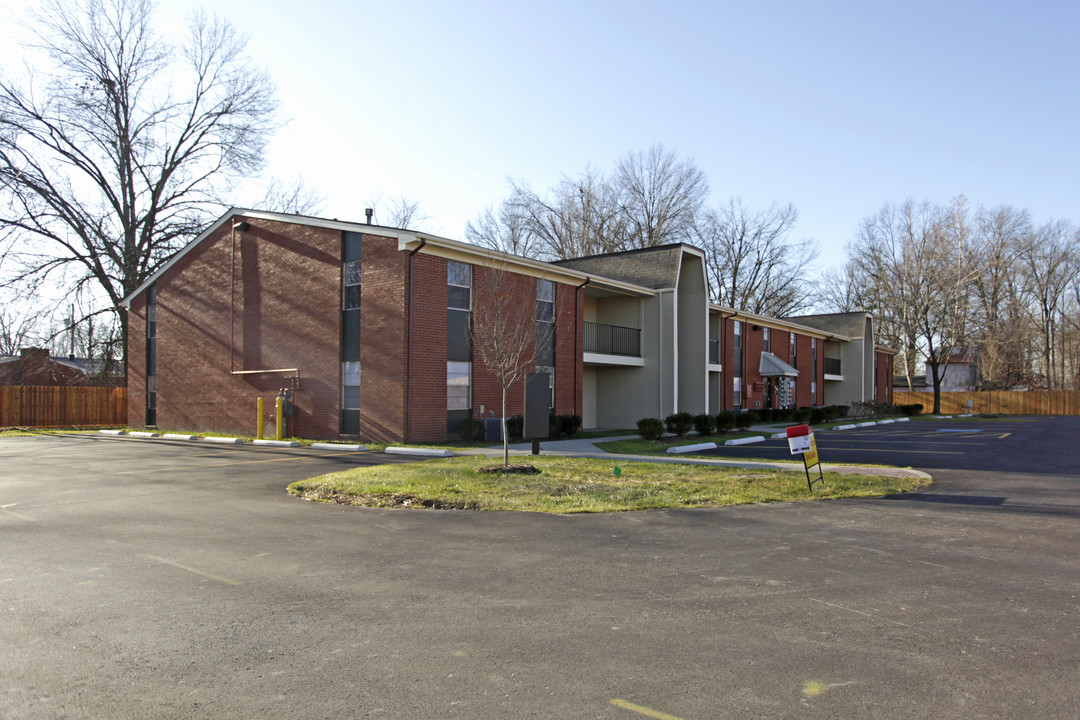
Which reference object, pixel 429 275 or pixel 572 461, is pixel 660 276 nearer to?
pixel 429 275

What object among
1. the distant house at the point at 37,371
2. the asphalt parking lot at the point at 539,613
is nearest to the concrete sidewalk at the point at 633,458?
the asphalt parking lot at the point at 539,613

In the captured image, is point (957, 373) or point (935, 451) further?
point (957, 373)

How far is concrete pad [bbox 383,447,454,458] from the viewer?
58.1 feet

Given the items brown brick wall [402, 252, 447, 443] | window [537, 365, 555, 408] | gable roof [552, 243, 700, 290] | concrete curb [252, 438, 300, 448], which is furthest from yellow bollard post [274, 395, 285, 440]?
gable roof [552, 243, 700, 290]

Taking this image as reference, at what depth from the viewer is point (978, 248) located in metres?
51.7

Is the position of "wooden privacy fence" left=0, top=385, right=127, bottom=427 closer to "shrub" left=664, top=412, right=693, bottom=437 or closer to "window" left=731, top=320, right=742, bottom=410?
"shrub" left=664, top=412, right=693, bottom=437

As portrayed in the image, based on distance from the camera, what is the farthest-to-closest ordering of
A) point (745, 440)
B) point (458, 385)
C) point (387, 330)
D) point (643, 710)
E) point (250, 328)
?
point (250, 328)
point (745, 440)
point (458, 385)
point (387, 330)
point (643, 710)

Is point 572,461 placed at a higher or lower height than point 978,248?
lower

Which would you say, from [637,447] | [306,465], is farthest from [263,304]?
[637,447]

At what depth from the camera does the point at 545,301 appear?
24469 millimetres

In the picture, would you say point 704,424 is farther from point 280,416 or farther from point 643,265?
point 280,416

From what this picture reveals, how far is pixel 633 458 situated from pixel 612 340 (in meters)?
11.4

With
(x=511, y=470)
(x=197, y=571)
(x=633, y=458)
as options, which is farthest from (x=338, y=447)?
(x=197, y=571)

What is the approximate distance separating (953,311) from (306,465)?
4502 centimetres
